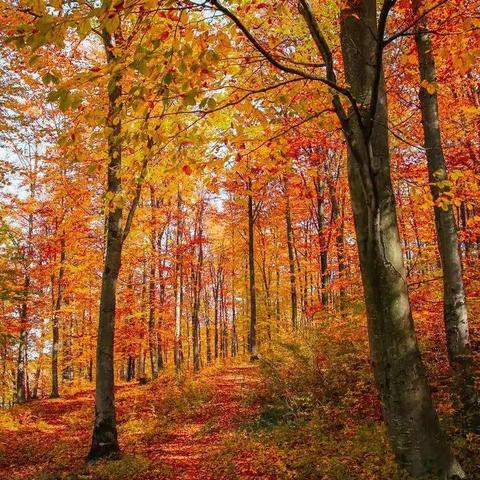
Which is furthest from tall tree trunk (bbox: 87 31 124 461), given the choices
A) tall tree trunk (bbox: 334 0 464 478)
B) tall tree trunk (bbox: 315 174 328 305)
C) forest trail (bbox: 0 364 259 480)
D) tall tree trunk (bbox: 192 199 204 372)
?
tall tree trunk (bbox: 192 199 204 372)

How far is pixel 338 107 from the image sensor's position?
3670mm

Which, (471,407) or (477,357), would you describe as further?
(477,357)

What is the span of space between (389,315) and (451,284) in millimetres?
3463

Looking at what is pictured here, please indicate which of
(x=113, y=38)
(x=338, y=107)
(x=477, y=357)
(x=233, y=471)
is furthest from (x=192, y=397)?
(x=338, y=107)

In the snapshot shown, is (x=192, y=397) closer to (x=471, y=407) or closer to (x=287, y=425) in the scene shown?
(x=287, y=425)

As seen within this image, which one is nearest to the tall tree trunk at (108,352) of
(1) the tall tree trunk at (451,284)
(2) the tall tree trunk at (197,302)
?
(1) the tall tree trunk at (451,284)

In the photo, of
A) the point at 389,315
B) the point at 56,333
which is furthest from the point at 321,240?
the point at 389,315

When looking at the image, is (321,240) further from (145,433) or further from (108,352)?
(108,352)

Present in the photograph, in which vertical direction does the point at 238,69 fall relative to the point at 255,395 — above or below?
above

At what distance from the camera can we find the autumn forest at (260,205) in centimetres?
378

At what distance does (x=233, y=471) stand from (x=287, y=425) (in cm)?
238

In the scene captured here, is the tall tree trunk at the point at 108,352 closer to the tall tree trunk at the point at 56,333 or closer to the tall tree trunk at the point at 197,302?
the tall tree trunk at the point at 56,333

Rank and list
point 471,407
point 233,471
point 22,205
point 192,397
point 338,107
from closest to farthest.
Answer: point 338,107
point 471,407
point 233,471
point 192,397
point 22,205

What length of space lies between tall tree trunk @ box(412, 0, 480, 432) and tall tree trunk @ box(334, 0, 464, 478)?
2.73 metres
